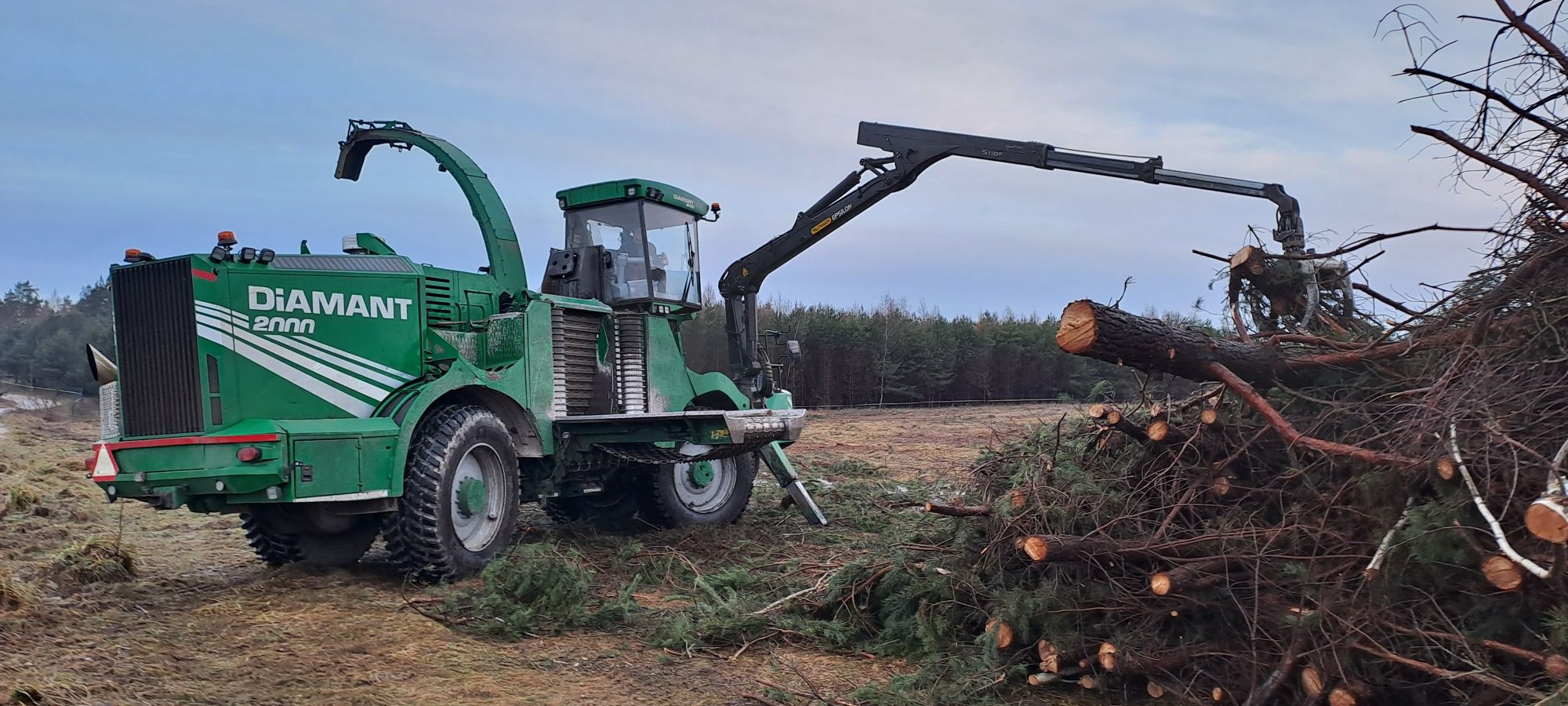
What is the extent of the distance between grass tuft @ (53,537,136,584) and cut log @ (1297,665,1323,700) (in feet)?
23.3

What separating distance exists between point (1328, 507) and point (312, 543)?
6.59 metres

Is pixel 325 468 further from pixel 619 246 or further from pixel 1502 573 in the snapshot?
pixel 1502 573

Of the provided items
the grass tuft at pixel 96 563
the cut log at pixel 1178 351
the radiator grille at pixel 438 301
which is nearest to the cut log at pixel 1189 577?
the cut log at pixel 1178 351

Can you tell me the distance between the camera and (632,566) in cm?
844

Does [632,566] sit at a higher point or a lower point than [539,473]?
lower

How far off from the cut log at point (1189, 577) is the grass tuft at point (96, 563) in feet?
21.5

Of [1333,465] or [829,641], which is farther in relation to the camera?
[829,641]

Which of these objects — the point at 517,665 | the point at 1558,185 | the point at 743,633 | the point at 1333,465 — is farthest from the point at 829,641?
the point at 1558,185

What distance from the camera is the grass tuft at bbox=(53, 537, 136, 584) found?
7.18 m

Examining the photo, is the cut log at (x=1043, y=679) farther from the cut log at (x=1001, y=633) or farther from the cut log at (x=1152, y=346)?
the cut log at (x=1152, y=346)

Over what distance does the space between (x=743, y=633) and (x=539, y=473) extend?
10.2 feet

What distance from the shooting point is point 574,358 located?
9023mm

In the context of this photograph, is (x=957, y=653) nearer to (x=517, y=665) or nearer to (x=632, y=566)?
(x=517, y=665)

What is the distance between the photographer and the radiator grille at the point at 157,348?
22.5 feet
